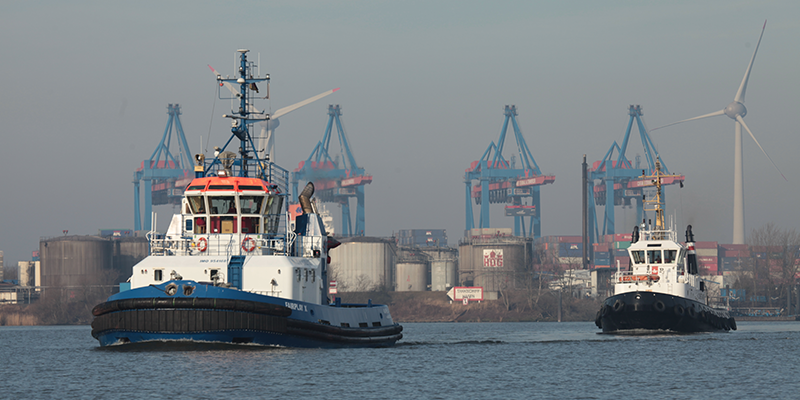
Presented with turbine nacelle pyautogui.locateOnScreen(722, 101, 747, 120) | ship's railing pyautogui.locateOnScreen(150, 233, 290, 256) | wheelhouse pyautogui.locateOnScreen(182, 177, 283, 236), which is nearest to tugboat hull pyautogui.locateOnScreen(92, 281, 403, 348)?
ship's railing pyautogui.locateOnScreen(150, 233, 290, 256)

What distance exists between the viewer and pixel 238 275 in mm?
37438

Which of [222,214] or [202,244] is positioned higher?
[222,214]

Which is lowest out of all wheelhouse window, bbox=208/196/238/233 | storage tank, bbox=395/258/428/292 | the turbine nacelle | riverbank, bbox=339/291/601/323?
riverbank, bbox=339/291/601/323

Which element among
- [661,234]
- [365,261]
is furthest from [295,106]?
[661,234]

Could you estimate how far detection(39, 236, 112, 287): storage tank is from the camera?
527ft

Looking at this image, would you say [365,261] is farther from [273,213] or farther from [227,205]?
[227,205]

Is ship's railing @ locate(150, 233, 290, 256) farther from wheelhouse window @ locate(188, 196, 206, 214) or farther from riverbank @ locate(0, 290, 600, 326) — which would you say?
riverbank @ locate(0, 290, 600, 326)

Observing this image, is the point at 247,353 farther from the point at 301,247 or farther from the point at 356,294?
the point at 356,294

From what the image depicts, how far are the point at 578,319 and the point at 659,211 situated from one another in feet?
271

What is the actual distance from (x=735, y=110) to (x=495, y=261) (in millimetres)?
56181

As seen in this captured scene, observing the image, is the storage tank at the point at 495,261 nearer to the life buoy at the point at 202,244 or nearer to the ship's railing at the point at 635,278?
the ship's railing at the point at 635,278

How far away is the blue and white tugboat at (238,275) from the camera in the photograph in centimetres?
3544

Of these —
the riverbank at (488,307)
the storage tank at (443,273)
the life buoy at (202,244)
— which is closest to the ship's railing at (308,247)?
the life buoy at (202,244)

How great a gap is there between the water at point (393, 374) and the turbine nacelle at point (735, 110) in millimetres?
147607
